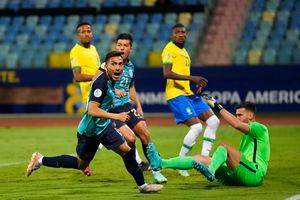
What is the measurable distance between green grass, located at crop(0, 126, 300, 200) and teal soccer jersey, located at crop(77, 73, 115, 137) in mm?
812

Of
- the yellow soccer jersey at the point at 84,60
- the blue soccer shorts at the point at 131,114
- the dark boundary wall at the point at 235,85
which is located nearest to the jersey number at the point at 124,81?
the blue soccer shorts at the point at 131,114

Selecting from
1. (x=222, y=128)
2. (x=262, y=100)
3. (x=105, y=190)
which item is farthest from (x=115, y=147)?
(x=262, y=100)

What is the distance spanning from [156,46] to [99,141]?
58.2 ft

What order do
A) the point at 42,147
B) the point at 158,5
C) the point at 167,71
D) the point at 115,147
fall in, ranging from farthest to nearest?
the point at 158,5, the point at 42,147, the point at 167,71, the point at 115,147

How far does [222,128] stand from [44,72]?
704 centimetres

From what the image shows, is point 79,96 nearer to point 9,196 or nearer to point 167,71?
point 167,71

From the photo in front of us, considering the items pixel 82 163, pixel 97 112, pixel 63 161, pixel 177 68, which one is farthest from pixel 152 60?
pixel 97 112

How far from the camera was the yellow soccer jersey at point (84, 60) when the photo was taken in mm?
13445

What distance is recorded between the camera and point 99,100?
385 inches

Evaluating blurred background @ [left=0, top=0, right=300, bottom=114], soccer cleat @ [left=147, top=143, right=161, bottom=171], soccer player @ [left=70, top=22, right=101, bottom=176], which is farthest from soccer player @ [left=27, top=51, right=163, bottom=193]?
blurred background @ [left=0, top=0, right=300, bottom=114]

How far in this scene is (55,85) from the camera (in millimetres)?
26078

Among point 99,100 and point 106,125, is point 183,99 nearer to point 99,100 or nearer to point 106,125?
point 106,125

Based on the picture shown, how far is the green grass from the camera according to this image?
10.0 metres

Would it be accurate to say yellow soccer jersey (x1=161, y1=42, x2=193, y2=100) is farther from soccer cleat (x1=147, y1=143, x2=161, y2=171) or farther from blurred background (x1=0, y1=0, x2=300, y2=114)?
blurred background (x1=0, y1=0, x2=300, y2=114)
